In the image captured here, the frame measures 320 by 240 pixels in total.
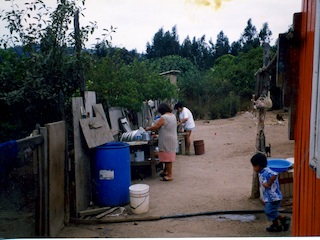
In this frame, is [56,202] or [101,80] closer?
[56,202]

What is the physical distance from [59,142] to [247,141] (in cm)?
921

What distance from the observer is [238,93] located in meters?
23.6

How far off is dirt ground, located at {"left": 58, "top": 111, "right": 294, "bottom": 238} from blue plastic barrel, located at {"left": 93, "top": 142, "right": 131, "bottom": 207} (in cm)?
31

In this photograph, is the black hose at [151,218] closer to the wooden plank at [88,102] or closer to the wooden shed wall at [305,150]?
the wooden plank at [88,102]

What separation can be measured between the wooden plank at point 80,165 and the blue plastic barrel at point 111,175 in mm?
160

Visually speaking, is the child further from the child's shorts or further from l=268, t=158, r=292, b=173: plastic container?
l=268, t=158, r=292, b=173: plastic container

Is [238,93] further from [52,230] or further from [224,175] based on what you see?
[52,230]

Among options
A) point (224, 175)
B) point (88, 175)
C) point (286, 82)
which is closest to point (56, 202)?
point (88, 175)

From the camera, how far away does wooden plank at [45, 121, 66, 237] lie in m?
4.31

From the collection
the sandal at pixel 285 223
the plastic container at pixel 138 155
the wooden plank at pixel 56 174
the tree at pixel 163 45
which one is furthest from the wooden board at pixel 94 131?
the tree at pixel 163 45

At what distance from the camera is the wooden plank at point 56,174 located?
170 inches

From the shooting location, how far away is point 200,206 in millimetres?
5715

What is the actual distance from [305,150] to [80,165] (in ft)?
11.6

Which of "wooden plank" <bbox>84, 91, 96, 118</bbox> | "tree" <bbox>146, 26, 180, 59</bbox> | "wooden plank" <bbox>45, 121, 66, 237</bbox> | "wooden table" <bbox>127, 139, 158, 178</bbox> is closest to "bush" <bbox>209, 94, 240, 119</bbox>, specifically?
"tree" <bbox>146, 26, 180, 59</bbox>
